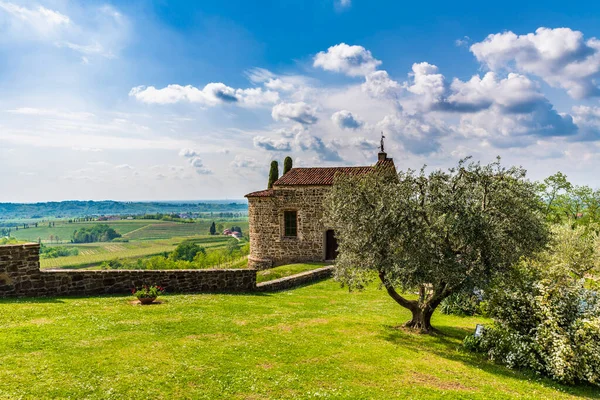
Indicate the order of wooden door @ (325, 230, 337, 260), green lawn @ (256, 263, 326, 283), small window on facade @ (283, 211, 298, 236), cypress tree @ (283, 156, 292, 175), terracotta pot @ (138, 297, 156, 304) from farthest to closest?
cypress tree @ (283, 156, 292, 175)
small window on facade @ (283, 211, 298, 236)
wooden door @ (325, 230, 337, 260)
green lawn @ (256, 263, 326, 283)
terracotta pot @ (138, 297, 156, 304)

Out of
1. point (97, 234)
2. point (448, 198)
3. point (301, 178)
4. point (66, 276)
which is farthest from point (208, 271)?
point (97, 234)

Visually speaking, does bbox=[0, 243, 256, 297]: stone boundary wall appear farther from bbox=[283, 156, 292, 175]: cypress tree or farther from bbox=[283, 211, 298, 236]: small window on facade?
bbox=[283, 156, 292, 175]: cypress tree

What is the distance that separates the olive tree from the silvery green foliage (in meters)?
0.77

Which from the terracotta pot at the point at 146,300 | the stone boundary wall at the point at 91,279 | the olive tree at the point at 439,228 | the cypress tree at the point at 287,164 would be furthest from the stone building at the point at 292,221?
the olive tree at the point at 439,228

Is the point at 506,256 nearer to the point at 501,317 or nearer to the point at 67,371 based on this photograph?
the point at 501,317

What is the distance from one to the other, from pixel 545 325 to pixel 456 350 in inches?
100

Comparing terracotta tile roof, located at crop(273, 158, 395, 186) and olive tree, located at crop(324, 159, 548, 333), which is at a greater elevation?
terracotta tile roof, located at crop(273, 158, 395, 186)

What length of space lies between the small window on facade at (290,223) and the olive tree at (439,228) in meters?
19.2

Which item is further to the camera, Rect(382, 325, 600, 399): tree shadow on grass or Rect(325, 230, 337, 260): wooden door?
Rect(325, 230, 337, 260): wooden door

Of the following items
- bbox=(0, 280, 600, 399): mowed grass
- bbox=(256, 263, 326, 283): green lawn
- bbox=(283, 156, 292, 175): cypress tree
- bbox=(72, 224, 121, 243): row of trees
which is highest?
bbox=(283, 156, 292, 175): cypress tree

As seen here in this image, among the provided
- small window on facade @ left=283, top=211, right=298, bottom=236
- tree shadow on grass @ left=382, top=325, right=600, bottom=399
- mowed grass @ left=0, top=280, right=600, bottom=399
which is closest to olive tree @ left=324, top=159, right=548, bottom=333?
tree shadow on grass @ left=382, top=325, right=600, bottom=399

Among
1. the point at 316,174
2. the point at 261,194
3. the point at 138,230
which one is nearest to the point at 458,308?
the point at 316,174

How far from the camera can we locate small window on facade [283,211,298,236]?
31.9m

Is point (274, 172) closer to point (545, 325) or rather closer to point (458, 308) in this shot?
point (458, 308)
